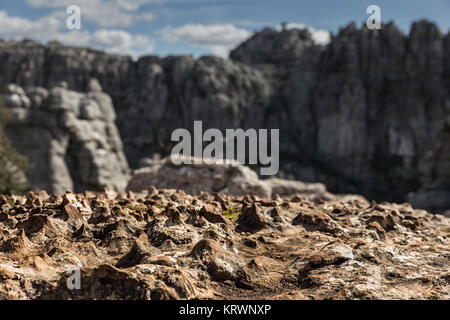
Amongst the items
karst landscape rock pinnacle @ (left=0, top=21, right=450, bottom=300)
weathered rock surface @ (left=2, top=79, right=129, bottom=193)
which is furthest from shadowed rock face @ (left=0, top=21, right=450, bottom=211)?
weathered rock surface @ (left=2, top=79, right=129, bottom=193)

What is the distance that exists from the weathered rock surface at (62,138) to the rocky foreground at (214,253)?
56.7 meters

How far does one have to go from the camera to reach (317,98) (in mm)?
118750

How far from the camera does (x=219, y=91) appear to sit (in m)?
115

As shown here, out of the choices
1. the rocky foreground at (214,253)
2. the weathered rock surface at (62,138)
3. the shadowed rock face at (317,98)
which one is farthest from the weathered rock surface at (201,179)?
the shadowed rock face at (317,98)

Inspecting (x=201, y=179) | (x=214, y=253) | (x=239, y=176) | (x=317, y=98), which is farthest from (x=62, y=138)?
(x=317, y=98)

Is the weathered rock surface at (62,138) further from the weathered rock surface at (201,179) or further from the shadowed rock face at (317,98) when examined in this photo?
the weathered rock surface at (201,179)

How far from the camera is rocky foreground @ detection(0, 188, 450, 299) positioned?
6656mm

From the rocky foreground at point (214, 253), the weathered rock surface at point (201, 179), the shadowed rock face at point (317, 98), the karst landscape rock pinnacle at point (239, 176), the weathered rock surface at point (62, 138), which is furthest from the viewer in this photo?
the shadowed rock face at point (317, 98)

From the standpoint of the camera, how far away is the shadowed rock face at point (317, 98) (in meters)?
109

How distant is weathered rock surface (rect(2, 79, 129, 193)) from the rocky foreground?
186ft

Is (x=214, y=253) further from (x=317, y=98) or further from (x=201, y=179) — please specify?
(x=317, y=98)

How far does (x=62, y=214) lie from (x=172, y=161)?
1566 centimetres

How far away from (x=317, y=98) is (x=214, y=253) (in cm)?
11474
